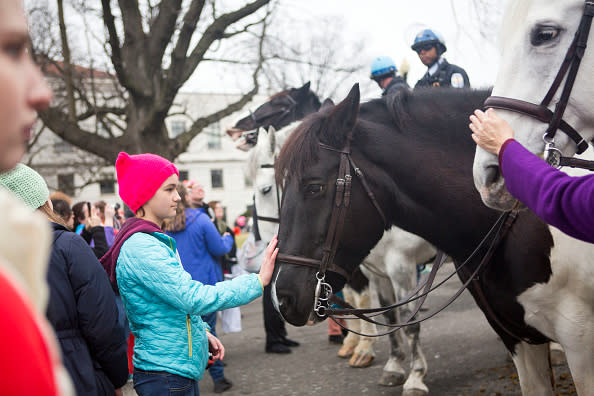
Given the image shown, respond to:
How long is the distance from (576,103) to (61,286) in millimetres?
2293

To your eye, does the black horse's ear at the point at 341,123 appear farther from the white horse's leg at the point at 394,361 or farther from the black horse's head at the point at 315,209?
the white horse's leg at the point at 394,361

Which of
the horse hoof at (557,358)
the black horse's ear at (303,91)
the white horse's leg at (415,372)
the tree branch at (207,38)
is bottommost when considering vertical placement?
the horse hoof at (557,358)

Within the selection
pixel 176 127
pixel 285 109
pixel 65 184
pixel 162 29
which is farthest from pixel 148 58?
pixel 176 127

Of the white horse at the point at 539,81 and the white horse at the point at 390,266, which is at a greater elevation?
the white horse at the point at 539,81

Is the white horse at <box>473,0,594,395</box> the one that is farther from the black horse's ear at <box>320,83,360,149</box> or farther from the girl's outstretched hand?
the girl's outstretched hand

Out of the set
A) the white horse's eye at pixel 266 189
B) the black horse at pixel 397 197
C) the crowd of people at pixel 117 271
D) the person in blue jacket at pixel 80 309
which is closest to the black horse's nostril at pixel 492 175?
the crowd of people at pixel 117 271

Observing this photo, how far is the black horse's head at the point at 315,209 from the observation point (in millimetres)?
2639

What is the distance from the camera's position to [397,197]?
8.84 ft

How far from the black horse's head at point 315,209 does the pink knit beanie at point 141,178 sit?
26.8 inches

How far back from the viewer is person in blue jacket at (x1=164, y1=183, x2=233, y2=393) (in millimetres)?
5318

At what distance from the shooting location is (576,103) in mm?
1825

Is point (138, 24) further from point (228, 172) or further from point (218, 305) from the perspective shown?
point (228, 172)

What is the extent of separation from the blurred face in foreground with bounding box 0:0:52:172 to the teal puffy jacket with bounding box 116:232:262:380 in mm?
1685

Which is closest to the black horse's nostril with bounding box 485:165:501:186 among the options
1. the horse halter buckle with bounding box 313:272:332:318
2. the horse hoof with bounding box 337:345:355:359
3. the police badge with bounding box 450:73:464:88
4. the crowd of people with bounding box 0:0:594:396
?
the crowd of people with bounding box 0:0:594:396
